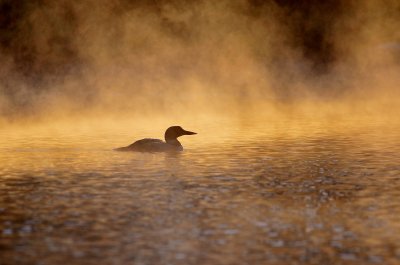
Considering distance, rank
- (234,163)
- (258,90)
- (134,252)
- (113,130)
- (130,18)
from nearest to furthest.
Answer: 1. (134,252)
2. (234,163)
3. (113,130)
4. (258,90)
5. (130,18)

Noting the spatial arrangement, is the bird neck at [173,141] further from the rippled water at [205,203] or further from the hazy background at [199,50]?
the hazy background at [199,50]

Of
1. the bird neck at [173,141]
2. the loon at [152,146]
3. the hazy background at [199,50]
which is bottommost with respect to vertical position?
the loon at [152,146]

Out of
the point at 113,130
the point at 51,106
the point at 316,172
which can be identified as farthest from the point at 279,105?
the point at 316,172

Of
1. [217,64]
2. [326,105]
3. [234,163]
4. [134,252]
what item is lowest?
[134,252]

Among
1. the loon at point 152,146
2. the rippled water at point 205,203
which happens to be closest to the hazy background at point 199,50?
the loon at point 152,146

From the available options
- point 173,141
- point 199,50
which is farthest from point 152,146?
point 199,50

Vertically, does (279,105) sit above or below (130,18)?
below

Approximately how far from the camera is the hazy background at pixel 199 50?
135 feet

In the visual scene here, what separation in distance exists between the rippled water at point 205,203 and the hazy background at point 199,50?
1897cm

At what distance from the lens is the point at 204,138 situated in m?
21.0

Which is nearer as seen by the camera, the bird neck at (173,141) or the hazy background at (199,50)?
the bird neck at (173,141)

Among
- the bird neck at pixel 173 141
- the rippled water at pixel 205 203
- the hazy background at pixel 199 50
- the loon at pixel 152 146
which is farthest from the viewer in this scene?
the hazy background at pixel 199 50

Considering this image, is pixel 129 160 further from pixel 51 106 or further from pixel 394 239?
pixel 51 106

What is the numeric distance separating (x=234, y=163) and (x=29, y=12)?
2914cm
